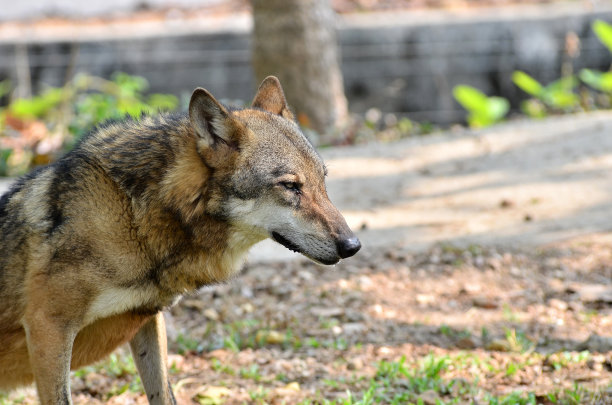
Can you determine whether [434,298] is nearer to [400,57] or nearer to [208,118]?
[208,118]

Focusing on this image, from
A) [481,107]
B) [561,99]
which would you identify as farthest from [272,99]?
[561,99]

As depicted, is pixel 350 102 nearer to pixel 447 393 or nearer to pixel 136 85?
pixel 136 85

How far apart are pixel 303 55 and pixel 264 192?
7.34 meters

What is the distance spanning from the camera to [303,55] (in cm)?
1098

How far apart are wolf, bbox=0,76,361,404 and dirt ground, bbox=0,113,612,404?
3.24 feet

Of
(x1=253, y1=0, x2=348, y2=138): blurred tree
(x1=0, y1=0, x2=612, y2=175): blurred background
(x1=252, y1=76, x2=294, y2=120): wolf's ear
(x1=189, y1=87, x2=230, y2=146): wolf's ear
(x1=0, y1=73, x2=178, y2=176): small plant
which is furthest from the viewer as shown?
(x1=0, y1=0, x2=612, y2=175): blurred background

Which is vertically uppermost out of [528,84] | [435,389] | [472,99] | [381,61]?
[381,61]

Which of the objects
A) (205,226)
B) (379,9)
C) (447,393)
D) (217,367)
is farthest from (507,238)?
(379,9)

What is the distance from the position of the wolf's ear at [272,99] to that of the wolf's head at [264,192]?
2.07 ft

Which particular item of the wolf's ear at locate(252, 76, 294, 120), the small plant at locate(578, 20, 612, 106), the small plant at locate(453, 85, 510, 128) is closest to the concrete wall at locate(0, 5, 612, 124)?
the small plant at locate(578, 20, 612, 106)

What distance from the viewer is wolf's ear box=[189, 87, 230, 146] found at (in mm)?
3875

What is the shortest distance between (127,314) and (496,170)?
5872 millimetres

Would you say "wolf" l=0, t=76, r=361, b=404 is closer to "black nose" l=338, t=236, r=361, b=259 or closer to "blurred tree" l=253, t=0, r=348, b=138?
"black nose" l=338, t=236, r=361, b=259

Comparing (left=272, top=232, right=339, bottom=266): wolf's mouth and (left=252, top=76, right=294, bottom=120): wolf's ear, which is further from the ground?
(left=252, top=76, right=294, bottom=120): wolf's ear
